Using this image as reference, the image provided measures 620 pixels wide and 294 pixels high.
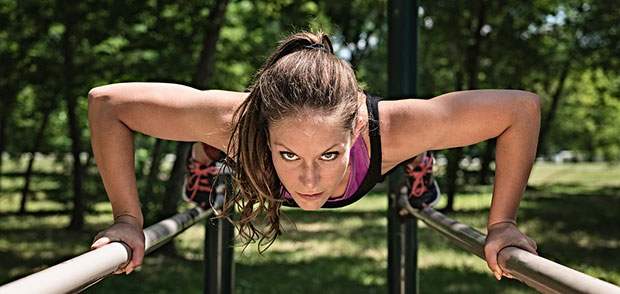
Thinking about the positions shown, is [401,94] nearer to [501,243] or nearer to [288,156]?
[288,156]

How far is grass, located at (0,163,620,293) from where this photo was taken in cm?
551

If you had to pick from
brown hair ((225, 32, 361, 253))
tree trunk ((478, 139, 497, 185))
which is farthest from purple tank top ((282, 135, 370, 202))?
tree trunk ((478, 139, 497, 185))

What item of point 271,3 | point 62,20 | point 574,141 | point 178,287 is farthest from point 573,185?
point 62,20

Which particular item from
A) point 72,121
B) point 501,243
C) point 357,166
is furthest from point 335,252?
point 501,243

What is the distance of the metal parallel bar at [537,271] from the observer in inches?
29.6

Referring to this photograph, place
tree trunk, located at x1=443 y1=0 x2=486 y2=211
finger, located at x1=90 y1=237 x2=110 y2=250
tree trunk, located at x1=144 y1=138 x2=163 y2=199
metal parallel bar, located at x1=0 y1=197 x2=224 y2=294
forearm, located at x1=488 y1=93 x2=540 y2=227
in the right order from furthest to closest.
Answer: tree trunk, located at x1=443 y1=0 x2=486 y2=211 → tree trunk, located at x1=144 y1=138 x2=163 y2=199 → forearm, located at x1=488 y1=93 x2=540 y2=227 → finger, located at x1=90 y1=237 x2=110 y2=250 → metal parallel bar, located at x1=0 y1=197 x2=224 y2=294

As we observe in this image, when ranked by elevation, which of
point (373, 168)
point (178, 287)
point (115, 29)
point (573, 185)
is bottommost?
point (573, 185)

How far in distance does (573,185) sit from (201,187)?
1578cm

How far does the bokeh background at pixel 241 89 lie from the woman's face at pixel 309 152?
61.1 inches

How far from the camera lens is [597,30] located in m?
7.30

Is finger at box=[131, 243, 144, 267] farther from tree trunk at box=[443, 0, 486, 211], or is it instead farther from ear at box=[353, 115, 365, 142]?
tree trunk at box=[443, 0, 486, 211]

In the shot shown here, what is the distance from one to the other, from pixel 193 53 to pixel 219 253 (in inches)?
157

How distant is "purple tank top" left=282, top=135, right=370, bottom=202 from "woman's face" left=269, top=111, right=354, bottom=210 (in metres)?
0.20

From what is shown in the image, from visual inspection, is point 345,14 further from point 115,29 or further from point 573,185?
point 573,185
